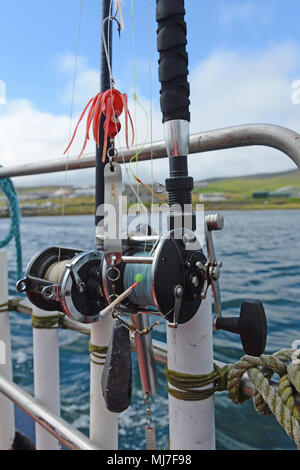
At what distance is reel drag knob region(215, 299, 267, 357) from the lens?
2.16ft

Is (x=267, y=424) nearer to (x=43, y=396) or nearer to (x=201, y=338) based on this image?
(x=43, y=396)

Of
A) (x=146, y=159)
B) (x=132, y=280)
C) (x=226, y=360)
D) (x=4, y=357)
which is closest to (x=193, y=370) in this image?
(x=132, y=280)

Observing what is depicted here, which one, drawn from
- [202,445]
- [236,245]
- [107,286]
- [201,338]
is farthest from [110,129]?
[236,245]

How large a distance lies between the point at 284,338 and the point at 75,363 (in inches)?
89.2

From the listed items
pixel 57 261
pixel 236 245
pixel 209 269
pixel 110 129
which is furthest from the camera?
pixel 236 245

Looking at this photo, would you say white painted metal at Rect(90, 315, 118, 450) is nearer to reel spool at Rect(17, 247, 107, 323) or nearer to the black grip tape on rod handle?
reel spool at Rect(17, 247, 107, 323)

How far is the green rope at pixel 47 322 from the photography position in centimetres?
139

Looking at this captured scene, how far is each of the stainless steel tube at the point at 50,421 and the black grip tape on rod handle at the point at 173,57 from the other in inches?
35.2

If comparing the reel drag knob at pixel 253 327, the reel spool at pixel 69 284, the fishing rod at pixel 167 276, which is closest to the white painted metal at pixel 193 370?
the fishing rod at pixel 167 276

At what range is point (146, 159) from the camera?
0.98 m

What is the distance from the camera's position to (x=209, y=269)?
2.28 ft

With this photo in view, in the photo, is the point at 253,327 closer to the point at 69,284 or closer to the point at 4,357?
the point at 69,284

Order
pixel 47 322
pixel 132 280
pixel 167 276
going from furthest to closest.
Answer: pixel 47 322
pixel 132 280
pixel 167 276

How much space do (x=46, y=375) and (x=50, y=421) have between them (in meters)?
0.27
